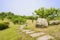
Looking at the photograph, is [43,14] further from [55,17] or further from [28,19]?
[28,19]

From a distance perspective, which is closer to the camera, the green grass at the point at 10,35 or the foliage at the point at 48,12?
the green grass at the point at 10,35

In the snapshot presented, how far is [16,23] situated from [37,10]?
4.33 meters

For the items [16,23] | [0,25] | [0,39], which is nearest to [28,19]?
[16,23]

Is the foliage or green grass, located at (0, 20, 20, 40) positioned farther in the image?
the foliage

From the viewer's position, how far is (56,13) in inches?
576

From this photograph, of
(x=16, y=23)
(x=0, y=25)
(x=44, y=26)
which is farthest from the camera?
(x=16, y=23)

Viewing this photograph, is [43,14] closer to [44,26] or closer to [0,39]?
[44,26]

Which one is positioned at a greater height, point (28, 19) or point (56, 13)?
point (56, 13)

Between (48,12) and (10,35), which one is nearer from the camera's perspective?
(10,35)

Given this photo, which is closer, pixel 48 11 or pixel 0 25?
pixel 0 25

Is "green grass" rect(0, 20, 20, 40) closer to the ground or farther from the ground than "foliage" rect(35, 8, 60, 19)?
closer to the ground

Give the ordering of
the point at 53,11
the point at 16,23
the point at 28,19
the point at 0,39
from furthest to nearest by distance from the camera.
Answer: the point at 28,19 < the point at 16,23 < the point at 53,11 < the point at 0,39

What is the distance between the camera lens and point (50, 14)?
14.8 metres

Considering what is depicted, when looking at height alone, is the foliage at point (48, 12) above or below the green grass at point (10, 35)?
above
